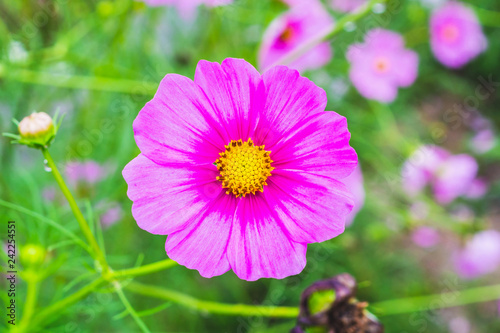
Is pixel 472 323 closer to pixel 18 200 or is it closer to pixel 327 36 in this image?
pixel 327 36

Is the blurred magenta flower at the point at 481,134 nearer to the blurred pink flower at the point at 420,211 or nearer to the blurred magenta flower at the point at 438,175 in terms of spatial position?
the blurred magenta flower at the point at 438,175

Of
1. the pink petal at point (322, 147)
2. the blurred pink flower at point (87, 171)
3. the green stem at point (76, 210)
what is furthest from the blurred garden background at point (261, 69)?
the pink petal at point (322, 147)

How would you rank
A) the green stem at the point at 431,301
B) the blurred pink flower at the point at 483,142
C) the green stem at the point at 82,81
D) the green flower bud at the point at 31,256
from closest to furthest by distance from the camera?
the green flower bud at the point at 31,256
the green stem at the point at 82,81
the green stem at the point at 431,301
the blurred pink flower at the point at 483,142

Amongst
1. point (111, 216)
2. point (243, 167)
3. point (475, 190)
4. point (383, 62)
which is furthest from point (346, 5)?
point (243, 167)

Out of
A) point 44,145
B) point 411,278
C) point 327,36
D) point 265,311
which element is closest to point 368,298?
point 411,278

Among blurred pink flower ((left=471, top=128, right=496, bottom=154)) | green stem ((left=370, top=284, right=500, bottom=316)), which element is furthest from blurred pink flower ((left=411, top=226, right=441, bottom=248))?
blurred pink flower ((left=471, top=128, right=496, bottom=154))

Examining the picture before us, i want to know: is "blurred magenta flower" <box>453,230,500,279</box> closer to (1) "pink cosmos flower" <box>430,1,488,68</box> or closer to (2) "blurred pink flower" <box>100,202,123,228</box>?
(1) "pink cosmos flower" <box>430,1,488,68</box>
